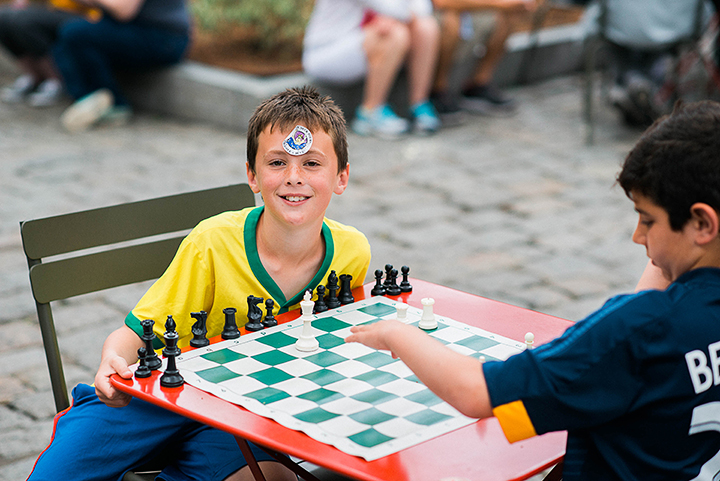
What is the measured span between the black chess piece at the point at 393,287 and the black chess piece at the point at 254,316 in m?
0.42

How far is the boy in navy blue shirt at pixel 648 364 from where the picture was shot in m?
1.46

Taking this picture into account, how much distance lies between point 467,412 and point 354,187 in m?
4.38

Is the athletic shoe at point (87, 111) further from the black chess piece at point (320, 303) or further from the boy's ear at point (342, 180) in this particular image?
the black chess piece at point (320, 303)

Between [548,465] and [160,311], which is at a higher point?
[160,311]

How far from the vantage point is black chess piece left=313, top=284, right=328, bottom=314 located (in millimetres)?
2219

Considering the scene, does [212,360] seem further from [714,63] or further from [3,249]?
[714,63]

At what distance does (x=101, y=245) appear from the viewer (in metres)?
2.43

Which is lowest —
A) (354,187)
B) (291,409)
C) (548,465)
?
(354,187)

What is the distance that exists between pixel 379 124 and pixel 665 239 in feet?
18.6


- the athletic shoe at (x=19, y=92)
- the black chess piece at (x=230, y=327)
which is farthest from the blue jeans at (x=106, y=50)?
the black chess piece at (x=230, y=327)

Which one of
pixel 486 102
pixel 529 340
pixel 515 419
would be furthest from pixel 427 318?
pixel 486 102

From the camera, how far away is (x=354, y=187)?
19.2 feet

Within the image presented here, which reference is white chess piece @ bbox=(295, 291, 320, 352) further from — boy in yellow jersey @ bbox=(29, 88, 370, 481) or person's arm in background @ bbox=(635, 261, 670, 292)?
person's arm in background @ bbox=(635, 261, 670, 292)

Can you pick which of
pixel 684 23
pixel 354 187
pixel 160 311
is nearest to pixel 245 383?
pixel 160 311
